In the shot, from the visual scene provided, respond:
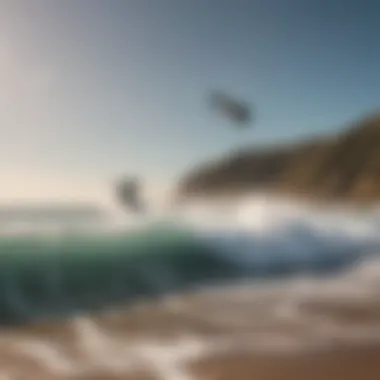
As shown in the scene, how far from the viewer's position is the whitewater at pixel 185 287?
1238 millimetres

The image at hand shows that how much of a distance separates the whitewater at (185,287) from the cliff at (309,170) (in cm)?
3

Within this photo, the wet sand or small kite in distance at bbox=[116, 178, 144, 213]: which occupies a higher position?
small kite in distance at bbox=[116, 178, 144, 213]

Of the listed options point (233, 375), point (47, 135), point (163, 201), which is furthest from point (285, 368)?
point (47, 135)

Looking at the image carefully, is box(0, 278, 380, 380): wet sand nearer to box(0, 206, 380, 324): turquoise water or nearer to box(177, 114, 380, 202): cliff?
box(0, 206, 380, 324): turquoise water

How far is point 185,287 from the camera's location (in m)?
1.29

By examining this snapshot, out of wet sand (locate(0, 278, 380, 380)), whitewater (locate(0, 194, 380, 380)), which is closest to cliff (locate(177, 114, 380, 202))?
whitewater (locate(0, 194, 380, 380))

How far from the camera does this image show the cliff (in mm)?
1299

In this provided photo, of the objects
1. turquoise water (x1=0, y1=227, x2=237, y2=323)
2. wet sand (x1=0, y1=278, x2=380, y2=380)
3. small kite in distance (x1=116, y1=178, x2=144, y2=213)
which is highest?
small kite in distance (x1=116, y1=178, x2=144, y2=213)

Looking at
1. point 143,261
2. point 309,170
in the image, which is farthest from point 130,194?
point 309,170

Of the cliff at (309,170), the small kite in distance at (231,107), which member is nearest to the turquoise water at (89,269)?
the cliff at (309,170)

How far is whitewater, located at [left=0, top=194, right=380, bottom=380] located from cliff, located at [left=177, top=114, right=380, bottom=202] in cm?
3

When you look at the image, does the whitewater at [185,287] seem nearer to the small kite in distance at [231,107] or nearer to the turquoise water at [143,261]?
the turquoise water at [143,261]

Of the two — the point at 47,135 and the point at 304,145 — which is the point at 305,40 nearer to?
the point at 304,145

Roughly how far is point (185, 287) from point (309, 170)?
0.36m
